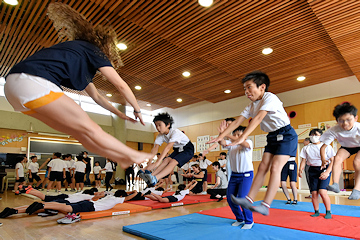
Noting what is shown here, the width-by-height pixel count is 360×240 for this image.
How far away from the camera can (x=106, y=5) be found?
16.7 ft

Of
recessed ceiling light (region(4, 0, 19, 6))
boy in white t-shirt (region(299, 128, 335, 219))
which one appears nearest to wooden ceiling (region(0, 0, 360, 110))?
recessed ceiling light (region(4, 0, 19, 6))

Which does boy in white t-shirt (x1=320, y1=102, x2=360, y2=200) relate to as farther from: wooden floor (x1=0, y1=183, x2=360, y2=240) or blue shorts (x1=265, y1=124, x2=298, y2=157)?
wooden floor (x1=0, y1=183, x2=360, y2=240)

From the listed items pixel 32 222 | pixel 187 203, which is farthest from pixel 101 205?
pixel 187 203

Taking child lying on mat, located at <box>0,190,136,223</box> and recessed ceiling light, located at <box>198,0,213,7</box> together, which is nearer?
child lying on mat, located at <box>0,190,136,223</box>

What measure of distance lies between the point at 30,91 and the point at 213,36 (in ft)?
18.5

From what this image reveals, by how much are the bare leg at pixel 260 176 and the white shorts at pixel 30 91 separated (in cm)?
219

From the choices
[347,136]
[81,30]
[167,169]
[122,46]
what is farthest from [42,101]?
[122,46]

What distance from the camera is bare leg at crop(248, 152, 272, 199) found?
266 cm

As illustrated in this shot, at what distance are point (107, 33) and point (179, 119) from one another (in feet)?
47.1

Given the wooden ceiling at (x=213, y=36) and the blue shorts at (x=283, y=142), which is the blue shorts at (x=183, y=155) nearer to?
A: the blue shorts at (x=283, y=142)

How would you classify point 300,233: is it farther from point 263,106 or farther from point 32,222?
point 32,222

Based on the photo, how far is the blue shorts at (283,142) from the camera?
8.97 feet

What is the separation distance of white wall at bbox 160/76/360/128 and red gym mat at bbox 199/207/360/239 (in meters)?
7.04

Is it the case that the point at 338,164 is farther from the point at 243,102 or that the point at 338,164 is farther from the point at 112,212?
the point at 243,102
